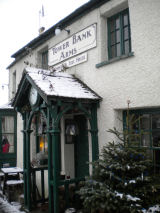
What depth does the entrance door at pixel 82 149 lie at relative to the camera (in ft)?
22.2

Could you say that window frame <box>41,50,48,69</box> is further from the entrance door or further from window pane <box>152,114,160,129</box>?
window pane <box>152,114,160,129</box>

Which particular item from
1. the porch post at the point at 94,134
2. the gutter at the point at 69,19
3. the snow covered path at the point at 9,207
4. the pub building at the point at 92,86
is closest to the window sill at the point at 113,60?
the pub building at the point at 92,86

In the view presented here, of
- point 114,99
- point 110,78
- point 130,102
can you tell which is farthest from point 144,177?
point 110,78

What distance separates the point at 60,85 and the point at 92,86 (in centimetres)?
102

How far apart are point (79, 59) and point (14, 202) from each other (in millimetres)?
4766

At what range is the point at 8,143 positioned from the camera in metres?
10.8

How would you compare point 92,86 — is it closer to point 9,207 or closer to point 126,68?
point 126,68

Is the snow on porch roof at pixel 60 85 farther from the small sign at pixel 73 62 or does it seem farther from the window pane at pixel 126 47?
the window pane at pixel 126 47

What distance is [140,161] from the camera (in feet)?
13.7

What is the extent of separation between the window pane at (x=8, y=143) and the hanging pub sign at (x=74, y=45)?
4627mm

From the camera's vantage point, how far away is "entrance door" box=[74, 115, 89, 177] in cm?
677

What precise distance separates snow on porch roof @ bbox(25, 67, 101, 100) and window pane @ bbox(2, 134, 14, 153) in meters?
5.56

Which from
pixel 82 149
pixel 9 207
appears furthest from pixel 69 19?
pixel 9 207

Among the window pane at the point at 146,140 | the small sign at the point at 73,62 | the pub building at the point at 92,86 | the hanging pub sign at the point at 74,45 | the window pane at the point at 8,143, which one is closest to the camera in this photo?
the pub building at the point at 92,86
